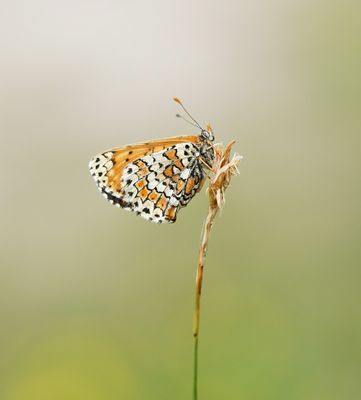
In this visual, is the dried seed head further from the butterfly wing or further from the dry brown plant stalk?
the butterfly wing

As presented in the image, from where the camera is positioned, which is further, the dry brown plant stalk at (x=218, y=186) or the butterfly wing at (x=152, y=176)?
the butterfly wing at (x=152, y=176)

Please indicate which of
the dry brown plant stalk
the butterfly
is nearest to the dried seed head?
the dry brown plant stalk

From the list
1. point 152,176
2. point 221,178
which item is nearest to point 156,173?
point 152,176

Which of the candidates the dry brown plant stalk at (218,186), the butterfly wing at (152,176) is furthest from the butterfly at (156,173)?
the dry brown plant stalk at (218,186)

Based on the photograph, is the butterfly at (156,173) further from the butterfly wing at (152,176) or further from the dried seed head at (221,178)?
the dried seed head at (221,178)

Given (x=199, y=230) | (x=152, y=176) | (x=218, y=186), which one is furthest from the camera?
(x=199, y=230)

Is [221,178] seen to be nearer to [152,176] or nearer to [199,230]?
[152,176]

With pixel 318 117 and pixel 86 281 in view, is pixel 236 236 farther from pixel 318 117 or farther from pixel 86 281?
pixel 318 117
